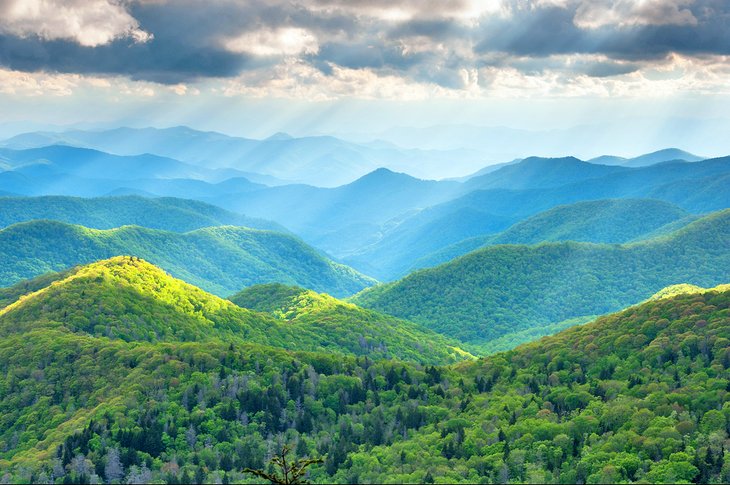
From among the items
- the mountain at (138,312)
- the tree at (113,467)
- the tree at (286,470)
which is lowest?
the tree at (113,467)

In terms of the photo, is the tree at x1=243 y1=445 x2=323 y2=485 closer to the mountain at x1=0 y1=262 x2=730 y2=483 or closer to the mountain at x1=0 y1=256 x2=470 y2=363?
the mountain at x1=0 y1=262 x2=730 y2=483

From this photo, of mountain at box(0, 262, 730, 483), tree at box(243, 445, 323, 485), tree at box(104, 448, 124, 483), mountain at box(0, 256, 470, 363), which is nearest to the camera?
tree at box(243, 445, 323, 485)

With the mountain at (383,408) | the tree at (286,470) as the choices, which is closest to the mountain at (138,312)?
the mountain at (383,408)

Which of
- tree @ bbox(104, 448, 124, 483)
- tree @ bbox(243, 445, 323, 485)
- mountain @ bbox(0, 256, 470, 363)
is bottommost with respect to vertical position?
tree @ bbox(104, 448, 124, 483)

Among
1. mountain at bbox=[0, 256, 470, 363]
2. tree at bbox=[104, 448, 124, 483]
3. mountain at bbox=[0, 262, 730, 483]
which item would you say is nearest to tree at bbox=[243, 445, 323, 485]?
mountain at bbox=[0, 262, 730, 483]

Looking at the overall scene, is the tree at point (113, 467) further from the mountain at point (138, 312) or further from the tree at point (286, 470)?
the tree at point (286, 470)

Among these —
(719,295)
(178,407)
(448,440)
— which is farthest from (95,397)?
(719,295)

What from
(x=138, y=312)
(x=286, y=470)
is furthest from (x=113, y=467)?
(x=138, y=312)

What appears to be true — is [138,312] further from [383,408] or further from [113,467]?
[113,467]

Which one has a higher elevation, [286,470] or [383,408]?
[286,470]
